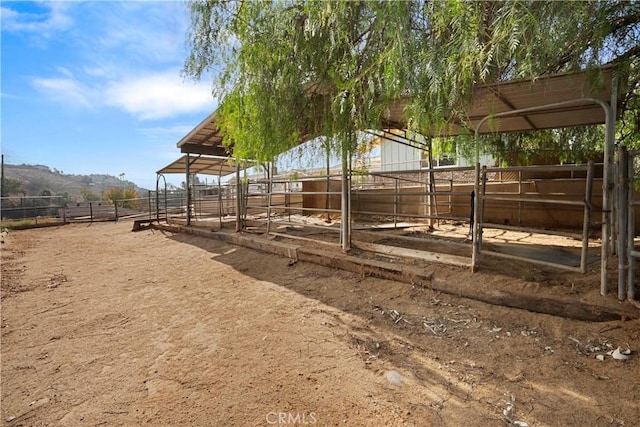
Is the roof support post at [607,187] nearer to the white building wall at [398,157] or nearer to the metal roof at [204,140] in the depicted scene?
the metal roof at [204,140]

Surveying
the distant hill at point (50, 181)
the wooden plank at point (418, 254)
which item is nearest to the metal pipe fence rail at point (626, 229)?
the wooden plank at point (418, 254)

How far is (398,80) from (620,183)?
200cm

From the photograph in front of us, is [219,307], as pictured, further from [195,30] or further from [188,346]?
[195,30]

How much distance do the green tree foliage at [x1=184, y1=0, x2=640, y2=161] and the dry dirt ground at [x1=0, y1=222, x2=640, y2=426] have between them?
1738 millimetres

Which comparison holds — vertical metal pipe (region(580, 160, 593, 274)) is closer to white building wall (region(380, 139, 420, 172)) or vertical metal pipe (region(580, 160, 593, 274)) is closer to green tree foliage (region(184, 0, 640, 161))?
green tree foliage (region(184, 0, 640, 161))

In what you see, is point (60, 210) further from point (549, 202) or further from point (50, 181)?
point (50, 181)

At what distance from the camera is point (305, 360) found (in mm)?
2166

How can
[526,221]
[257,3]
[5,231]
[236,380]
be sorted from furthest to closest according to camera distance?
1. [5,231]
2. [526,221]
3. [257,3]
4. [236,380]

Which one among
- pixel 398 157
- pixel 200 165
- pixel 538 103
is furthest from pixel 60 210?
pixel 538 103

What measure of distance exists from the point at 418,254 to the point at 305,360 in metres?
2.27

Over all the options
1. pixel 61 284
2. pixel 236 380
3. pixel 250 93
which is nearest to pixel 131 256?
pixel 61 284

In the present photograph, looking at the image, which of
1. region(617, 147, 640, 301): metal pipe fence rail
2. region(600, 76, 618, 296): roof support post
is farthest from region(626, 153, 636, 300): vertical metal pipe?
region(600, 76, 618, 296): roof support post

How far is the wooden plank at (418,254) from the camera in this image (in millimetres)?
3513

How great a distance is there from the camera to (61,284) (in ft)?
13.6
